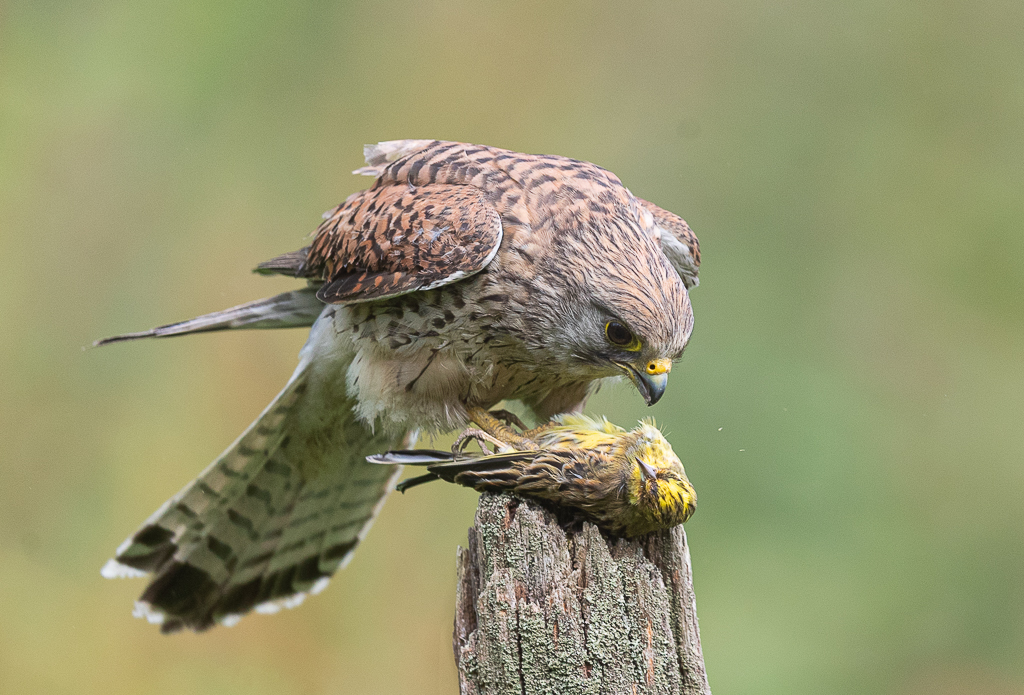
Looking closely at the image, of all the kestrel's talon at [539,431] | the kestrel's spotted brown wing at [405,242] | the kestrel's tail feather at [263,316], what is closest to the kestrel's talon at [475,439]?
the kestrel's talon at [539,431]

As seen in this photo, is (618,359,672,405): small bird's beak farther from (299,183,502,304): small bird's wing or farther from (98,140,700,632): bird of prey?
Answer: (299,183,502,304): small bird's wing

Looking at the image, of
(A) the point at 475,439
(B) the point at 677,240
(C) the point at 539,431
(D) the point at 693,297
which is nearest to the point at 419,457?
(A) the point at 475,439

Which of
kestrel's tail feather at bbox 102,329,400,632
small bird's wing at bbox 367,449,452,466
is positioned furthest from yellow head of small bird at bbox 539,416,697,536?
kestrel's tail feather at bbox 102,329,400,632

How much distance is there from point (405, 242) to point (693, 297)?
216cm

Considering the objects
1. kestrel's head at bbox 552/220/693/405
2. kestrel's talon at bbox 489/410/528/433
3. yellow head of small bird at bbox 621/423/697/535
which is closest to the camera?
yellow head of small bird at bbox 621/423/697/535

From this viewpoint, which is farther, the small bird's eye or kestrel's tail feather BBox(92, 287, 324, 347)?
kestrel's tail feather BBox(92, 287, 324, 347)

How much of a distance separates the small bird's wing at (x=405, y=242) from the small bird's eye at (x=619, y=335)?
0.42 metres

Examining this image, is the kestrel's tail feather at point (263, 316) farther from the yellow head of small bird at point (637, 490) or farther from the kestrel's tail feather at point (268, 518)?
the yellow head of small bird at point (637, 490)

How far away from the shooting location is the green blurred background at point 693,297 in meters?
4.31

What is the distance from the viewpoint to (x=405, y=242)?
3.02 metres

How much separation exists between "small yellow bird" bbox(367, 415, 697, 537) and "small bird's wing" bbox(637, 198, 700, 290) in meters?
0.92

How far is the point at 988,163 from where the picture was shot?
206 inches

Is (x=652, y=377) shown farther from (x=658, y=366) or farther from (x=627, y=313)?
(x=627, y=313)

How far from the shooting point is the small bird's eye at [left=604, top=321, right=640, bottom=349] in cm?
286
